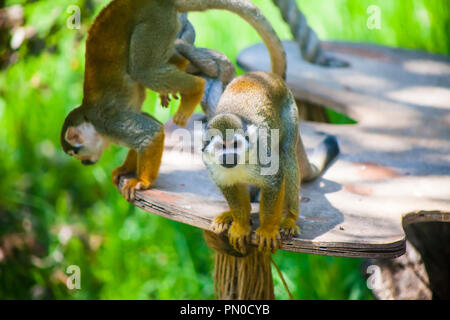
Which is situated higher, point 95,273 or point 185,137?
point 185,137

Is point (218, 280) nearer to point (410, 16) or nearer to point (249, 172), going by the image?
point (249, 172)

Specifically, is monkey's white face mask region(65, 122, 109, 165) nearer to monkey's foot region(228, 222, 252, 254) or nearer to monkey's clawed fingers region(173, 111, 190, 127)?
monkey's clawed fingers region(173, 111, 190, 127)

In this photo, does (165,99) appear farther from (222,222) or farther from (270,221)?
(270,221)

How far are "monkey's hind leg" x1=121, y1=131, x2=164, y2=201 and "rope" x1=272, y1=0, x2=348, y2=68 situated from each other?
1.62 metres

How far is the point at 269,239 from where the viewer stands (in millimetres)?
2020

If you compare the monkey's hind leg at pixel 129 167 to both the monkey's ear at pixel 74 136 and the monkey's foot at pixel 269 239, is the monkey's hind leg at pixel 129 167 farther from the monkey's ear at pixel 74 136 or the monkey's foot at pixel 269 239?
the monkey's foot at pixel 269 239

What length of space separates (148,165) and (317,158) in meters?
0.82

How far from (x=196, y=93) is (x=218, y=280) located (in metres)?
0.96

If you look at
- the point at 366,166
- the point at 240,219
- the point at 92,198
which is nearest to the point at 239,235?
the point at 240,219

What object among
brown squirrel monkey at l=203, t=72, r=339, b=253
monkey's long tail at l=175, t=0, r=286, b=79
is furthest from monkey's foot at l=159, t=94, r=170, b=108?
brown squirrel monkey at l=203, t=72, r=339, b=253

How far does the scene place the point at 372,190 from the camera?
8.03 feet

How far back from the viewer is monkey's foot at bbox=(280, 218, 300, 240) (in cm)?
204

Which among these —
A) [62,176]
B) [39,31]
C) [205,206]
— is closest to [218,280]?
[205,206]

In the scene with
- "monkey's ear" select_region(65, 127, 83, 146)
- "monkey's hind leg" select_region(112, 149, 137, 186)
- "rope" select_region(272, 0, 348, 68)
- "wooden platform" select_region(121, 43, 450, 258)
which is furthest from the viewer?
"rope" select_region(272, 0, 348, 68)
